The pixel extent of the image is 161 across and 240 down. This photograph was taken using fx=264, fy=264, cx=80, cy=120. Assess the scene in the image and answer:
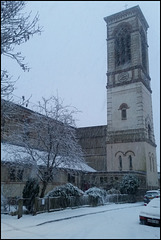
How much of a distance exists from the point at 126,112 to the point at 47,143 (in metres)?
20.5

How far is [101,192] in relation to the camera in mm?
24094

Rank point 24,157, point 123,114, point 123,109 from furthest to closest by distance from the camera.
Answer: point 123,109
point 123,114
point 24,157

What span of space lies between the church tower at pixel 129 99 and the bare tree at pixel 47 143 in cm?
1537

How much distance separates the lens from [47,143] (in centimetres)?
2000

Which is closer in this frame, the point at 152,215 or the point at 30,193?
the point at 152,215

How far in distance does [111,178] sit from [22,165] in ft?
55.3

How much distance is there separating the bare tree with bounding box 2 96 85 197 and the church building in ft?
46.1

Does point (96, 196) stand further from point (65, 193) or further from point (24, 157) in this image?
point (24, 157)

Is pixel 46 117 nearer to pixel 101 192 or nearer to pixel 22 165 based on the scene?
pixel 22 165

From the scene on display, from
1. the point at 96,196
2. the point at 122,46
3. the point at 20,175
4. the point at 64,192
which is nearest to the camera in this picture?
the point at 64,192

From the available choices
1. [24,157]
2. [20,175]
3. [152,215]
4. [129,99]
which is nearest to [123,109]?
[129,99]

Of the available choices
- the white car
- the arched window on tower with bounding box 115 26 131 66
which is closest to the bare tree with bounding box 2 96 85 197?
the white car

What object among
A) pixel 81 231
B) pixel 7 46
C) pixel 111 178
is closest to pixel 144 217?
pixel 81 231

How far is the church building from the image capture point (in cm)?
3528
